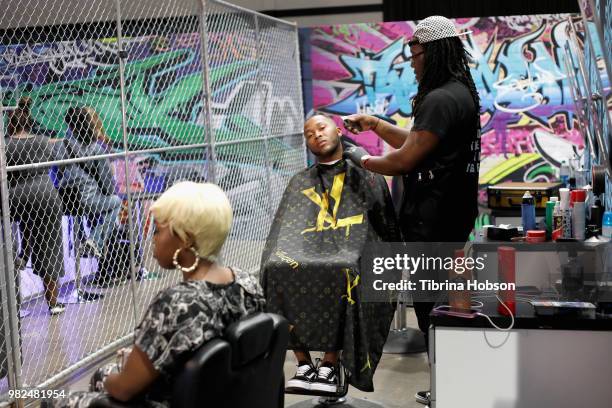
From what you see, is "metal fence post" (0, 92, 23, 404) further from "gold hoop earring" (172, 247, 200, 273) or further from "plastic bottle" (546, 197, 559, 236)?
"plastic bottle" (546, 197, 559, 236)

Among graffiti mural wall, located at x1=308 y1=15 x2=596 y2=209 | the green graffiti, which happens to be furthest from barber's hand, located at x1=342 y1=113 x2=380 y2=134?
the green graffiti

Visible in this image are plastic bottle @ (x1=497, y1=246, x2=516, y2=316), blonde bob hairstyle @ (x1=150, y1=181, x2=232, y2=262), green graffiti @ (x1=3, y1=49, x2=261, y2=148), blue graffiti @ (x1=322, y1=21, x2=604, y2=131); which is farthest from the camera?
green graffiti @ (x1=3, y1=49, x2=261, y2=148)

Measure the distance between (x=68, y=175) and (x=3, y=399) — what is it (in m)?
2.23

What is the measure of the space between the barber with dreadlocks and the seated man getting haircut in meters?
0.31

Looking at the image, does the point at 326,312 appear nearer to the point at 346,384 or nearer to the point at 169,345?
the point at 346,384

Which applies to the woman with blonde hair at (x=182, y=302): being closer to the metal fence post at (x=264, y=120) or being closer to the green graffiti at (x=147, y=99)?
the metal fence post at (x=264, y=120)

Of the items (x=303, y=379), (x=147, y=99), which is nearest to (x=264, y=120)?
(x=147, y=99)

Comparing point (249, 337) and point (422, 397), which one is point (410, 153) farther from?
point (249, 337)

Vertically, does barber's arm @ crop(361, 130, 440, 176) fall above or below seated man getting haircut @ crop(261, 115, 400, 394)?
above

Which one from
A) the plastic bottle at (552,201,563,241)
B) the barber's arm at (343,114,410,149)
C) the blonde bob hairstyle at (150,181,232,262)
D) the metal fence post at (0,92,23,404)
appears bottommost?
the metal fence post at (0,92,23,404)

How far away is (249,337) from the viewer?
1.62 meters

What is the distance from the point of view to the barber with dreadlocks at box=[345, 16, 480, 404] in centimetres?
276

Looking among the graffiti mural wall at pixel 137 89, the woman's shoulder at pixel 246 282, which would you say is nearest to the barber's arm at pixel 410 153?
the woman's shoulder at pixel 246 282

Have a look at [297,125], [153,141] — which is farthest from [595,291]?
[153,141]
